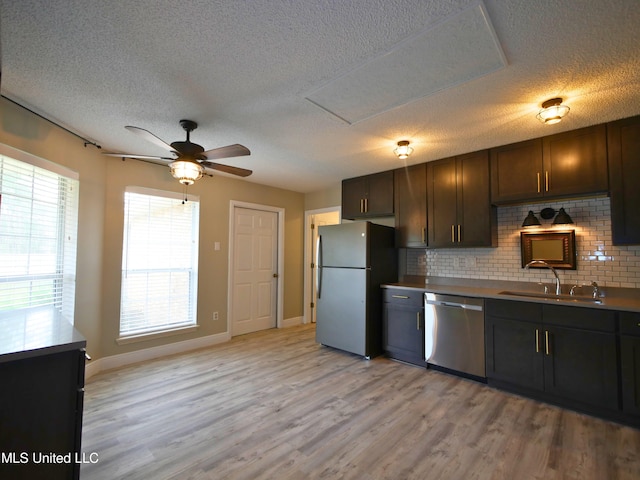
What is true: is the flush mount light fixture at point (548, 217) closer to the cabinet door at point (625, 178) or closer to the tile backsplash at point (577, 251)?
the tile backsplash at point (577, 251)

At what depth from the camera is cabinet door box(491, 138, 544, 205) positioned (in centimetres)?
288

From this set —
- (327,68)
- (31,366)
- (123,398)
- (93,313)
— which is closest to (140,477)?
(31,366)

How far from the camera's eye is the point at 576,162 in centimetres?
268

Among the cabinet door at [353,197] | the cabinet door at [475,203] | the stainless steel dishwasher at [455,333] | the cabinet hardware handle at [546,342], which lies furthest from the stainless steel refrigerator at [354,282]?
the cabinet hardware handle at [546,342]

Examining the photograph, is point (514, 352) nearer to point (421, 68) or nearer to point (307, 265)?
point (421, 68)

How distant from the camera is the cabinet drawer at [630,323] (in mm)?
2189

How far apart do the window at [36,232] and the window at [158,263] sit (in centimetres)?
61

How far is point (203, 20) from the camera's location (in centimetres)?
146

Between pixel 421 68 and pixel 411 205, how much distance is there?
2117 millimetres

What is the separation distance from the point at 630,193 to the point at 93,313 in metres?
5.13

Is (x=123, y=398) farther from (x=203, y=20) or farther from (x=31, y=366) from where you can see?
(x=203, y=20)

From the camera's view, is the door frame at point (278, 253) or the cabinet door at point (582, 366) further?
the door frame at point (278, 253)

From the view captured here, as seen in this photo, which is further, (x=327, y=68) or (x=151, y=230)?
(x=151, y=230)

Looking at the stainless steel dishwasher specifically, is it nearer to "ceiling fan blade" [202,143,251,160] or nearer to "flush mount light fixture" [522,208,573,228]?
"flush mount light fixture" [522,208,573,228]
